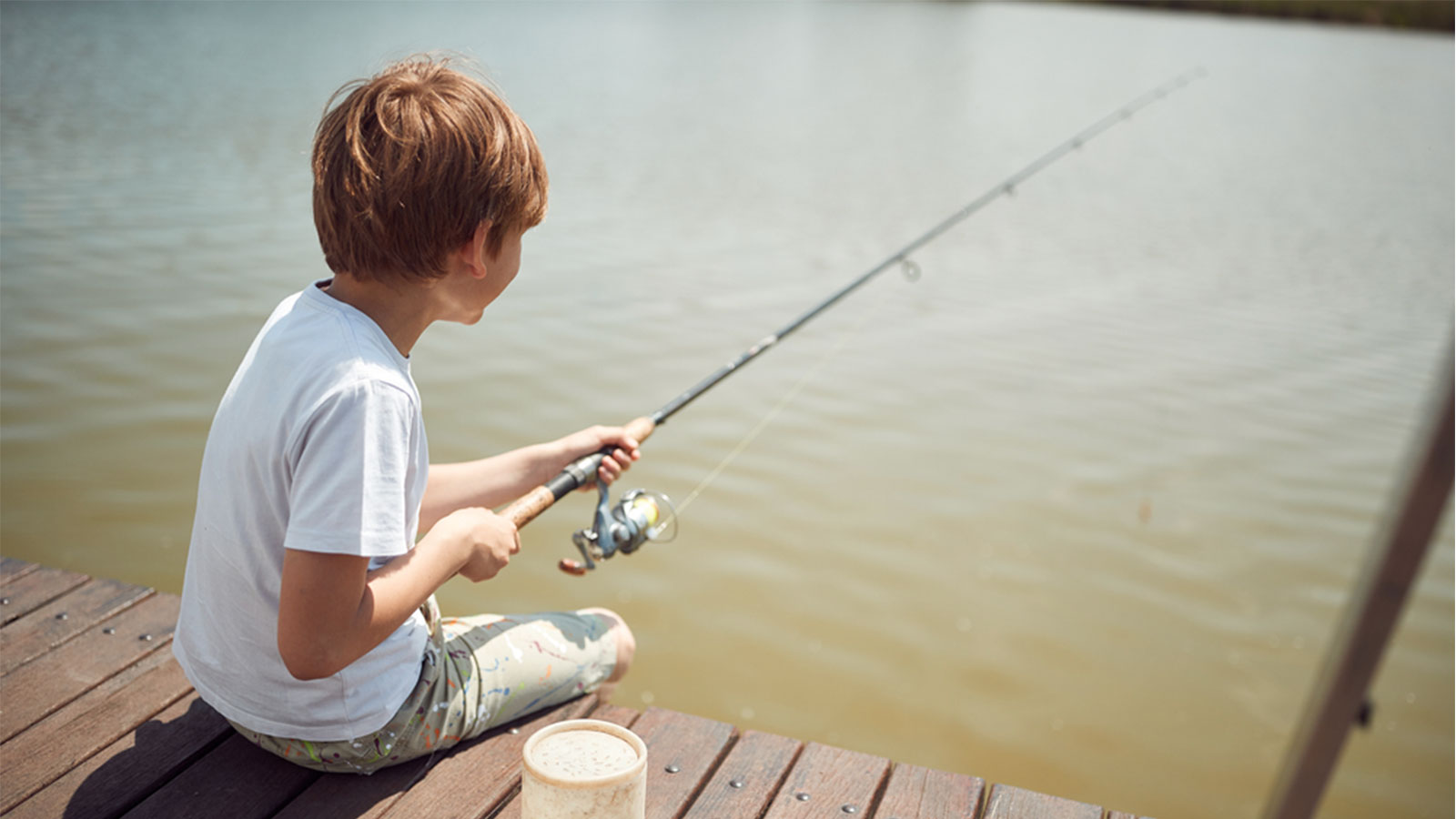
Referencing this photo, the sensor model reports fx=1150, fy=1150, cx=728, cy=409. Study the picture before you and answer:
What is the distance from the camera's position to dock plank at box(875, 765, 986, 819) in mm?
1801

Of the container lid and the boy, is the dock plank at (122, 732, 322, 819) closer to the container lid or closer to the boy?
the boy

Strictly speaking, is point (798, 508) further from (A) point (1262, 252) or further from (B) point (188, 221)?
(A) point (1262, 252)

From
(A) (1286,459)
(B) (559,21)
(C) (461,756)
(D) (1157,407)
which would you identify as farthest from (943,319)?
(B) (559,21)

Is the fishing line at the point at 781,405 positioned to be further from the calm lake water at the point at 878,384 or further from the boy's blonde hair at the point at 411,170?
the boy's blonde hair at the point at 411,170

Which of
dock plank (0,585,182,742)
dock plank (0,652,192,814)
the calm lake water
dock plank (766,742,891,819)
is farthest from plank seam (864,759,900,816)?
dock plank (0,585,182,742)

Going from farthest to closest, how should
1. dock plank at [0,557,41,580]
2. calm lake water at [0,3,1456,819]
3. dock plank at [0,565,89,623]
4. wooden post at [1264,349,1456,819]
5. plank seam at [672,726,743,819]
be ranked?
calm lake water at [0,3,1456,819] → dock plank at [0,557,41,580] → dock plank at [0,565,89,623] → plank seam at [672,726,743,819] → wooden post at [1264,349,1456,819]

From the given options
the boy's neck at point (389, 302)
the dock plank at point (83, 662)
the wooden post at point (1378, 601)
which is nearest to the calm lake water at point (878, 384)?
the boy's neck at point (389, 302)

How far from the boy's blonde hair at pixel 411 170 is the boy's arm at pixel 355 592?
0.36 m

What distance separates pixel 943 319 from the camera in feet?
18.9

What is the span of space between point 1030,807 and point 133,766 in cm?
138

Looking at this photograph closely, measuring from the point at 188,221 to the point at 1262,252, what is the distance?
20.9 ft

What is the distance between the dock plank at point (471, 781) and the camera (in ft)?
5.50

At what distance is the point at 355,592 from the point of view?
4.40 feet

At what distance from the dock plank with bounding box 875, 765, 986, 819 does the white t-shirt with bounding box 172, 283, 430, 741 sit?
2.60 ft
